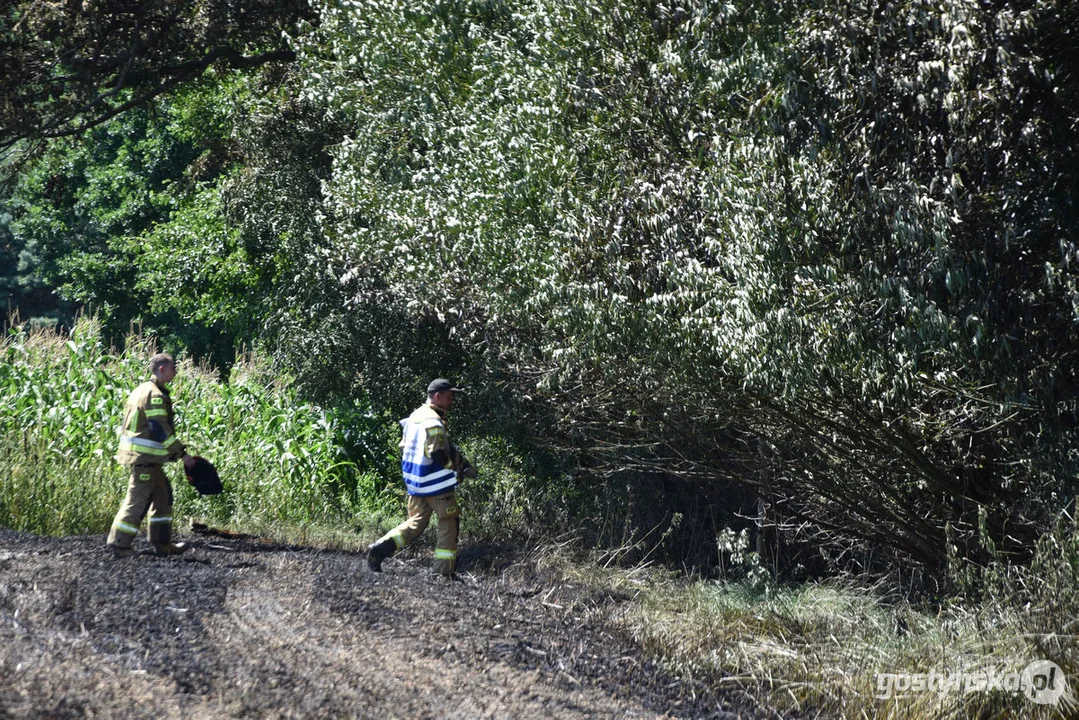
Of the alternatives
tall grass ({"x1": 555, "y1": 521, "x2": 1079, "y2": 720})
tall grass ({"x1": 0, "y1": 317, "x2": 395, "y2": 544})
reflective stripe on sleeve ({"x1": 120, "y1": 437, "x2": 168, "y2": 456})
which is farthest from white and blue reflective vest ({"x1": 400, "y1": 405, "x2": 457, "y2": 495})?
tall grass ({"x1": 0, "y1": 317, "x2": 395, "y2": 544})

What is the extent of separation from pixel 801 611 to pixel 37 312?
39171 mm

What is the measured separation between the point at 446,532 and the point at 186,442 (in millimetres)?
5568

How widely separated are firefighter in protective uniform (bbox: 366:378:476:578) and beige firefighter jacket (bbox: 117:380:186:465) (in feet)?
6.33

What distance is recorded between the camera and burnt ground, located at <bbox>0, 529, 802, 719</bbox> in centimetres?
533

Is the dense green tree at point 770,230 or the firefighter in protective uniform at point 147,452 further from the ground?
the dense green tree at point 770,230

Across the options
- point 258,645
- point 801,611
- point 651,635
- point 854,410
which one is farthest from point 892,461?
point 258,645

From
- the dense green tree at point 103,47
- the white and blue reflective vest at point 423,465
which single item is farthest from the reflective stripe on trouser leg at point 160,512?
the dense green tree at point 103,47

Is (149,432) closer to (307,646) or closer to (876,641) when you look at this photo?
(307,646)

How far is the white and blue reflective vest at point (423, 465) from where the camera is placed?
9180 mm

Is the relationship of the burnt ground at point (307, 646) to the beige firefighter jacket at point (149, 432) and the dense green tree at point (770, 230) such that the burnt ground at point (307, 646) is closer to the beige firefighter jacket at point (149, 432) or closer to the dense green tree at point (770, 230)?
the beige firefighter jacket at point (149, 432)

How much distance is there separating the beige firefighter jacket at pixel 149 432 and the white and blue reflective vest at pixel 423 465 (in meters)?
2.00

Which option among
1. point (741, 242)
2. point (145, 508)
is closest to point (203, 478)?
point (145, 508)

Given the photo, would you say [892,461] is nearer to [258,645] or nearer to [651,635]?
[651,635]

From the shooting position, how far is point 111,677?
5477mm
